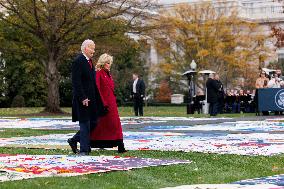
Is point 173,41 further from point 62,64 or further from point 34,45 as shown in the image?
point 34,45

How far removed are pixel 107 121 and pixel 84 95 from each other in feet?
2.36

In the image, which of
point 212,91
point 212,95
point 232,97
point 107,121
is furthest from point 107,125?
point 232,97

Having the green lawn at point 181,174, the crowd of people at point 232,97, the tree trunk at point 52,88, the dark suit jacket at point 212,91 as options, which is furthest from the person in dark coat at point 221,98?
the green lawn at point 181,174

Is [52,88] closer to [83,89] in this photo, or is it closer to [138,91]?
[138,91]

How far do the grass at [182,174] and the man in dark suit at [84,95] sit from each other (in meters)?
1.29

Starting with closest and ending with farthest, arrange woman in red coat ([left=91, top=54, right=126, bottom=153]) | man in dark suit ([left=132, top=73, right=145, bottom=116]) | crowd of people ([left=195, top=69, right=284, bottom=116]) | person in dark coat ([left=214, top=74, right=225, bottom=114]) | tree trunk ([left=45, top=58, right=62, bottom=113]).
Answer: woman in red coat ([left=91, top=54, right=126, bottom=153])
crowd of people ([left=195, top=69, right=284, bottom=116])
man in dark suit ([left=132, top=73, right=145, bottom=116])
person in dark coat ([left=214, top=74, right=225, bottom=114])
tree trunk ([left=45, top=58, right=62, bottom=113])

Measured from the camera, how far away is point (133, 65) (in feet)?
222

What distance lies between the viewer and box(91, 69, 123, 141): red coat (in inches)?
552

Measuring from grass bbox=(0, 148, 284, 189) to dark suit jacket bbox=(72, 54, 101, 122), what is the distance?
54.4 inches

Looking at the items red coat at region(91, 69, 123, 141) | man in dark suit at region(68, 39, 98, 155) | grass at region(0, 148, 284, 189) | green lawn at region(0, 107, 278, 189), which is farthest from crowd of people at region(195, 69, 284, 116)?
grass at region(0, 148, 284, 189)

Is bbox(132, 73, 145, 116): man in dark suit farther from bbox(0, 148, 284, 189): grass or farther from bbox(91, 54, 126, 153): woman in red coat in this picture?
bbox(0, 148, 284, 189): grass

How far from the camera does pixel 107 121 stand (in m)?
14.0

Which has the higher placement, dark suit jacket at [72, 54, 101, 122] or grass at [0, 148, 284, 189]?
dark suit jacket at [72, 54, 101, 122]

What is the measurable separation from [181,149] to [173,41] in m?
52.4
